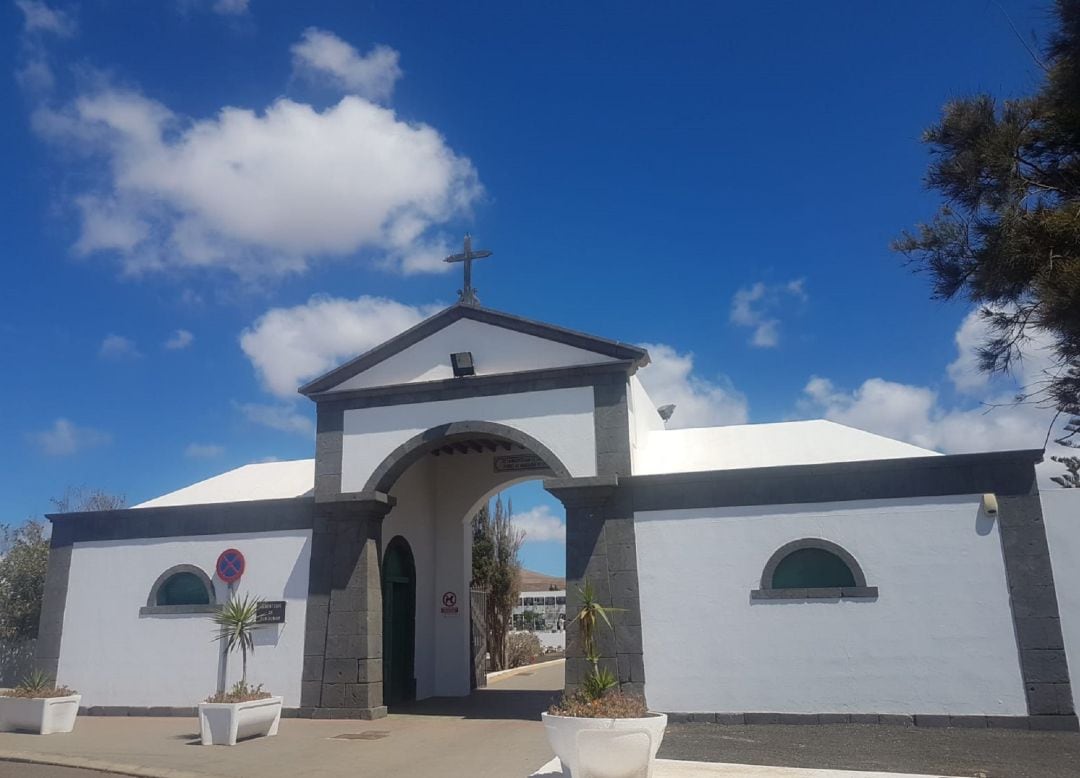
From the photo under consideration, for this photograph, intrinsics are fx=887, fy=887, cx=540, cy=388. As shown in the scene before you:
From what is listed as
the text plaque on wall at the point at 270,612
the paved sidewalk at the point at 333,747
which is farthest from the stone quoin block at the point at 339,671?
the text plaque on wall at the point at 270,612

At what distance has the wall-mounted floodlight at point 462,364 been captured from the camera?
47.8ft

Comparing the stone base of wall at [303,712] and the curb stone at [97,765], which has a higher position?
the stone base of wall at [303,712]

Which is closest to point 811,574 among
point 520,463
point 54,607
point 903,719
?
point 903,719

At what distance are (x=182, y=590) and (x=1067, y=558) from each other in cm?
1361

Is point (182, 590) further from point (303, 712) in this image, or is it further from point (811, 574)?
point (811, 574)

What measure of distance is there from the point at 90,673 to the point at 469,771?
9.18 meters

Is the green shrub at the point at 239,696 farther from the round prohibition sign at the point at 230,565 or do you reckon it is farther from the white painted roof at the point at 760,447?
the white painted roof at the point at 760,447

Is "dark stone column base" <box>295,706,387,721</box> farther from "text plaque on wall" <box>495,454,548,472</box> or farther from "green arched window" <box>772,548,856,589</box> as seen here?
"green arched window" <box>772,548,856,589</box>

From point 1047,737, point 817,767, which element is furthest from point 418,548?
point 1047,737

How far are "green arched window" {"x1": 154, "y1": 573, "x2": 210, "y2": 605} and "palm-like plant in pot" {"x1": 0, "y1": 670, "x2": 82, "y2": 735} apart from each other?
8.80 ft

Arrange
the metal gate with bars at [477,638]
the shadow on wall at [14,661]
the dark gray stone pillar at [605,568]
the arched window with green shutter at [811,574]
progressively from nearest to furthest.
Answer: the arched window with green shutter at [811,574] → the dark gray stone pillar at [605,568] → the shadow on wall at [14,661] → the metal gate with bars at [477,638]

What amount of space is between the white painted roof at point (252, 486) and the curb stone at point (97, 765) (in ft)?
18.7

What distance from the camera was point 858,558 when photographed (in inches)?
484

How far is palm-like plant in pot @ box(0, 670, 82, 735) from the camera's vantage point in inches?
483
